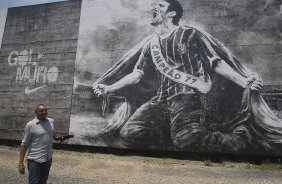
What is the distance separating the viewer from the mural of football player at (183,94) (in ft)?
37.4

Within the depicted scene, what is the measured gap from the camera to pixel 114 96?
13031mm

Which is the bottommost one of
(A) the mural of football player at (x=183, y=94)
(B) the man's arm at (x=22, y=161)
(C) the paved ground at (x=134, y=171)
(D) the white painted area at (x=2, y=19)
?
(C) the paved ground at (x=134, y=171)

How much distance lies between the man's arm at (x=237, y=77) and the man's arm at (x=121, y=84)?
2668 millimetres

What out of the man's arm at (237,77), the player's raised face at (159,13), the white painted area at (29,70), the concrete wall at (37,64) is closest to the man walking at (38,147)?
the man's arm at (237,77)

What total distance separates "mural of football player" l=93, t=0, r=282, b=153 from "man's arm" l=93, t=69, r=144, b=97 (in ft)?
0.12

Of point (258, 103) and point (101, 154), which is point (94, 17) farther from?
point (258, 103)

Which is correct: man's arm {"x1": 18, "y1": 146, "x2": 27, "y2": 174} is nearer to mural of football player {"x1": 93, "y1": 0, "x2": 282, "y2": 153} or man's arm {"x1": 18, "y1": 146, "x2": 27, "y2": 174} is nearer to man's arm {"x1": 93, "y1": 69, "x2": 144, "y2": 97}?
mural of football player {"x1": 93, "y1": 0, "x2": 282, "y2": 153}

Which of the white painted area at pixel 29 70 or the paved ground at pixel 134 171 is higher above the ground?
the white painted area at pixel 29 70

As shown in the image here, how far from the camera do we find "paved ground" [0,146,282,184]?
8617 millimetres

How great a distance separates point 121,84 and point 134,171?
400cm

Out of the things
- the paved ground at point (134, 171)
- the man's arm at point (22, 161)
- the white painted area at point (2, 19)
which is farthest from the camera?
the white painted area at point (2, 19)

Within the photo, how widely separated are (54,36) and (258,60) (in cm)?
768

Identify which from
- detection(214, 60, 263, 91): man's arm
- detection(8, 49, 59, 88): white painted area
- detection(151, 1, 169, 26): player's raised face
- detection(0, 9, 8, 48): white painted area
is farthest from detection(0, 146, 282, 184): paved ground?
detection(0, 9, 8, 48): white painted area

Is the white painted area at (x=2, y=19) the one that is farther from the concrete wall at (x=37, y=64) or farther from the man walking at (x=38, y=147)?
the man walking at (x=38, y=147)
